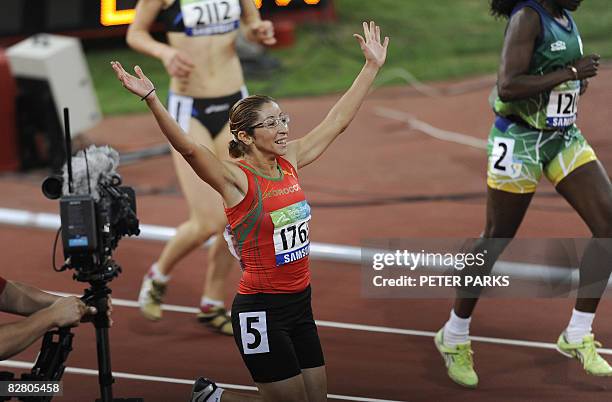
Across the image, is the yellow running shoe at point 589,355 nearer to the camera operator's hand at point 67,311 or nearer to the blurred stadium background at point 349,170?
the blurred stadium background at point 349,170

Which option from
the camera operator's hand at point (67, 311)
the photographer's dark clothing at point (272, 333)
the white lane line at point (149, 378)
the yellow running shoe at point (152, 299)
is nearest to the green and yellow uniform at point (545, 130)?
the white lane line at point (149, 378)

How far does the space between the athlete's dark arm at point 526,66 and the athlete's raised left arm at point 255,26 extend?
5.30ft

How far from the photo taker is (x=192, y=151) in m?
4.58

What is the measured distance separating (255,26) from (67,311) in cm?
269

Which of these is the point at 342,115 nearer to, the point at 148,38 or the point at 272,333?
the point at 272,333

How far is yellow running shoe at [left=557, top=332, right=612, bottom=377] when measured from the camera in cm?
574

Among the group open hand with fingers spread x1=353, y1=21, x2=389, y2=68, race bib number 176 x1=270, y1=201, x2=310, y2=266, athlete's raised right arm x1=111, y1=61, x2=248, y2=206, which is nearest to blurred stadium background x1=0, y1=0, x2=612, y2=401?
race bib number 176 x1=270, y1=201, x2=310, y2=266

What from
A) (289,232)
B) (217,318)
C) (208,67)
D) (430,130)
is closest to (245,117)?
(289,232)

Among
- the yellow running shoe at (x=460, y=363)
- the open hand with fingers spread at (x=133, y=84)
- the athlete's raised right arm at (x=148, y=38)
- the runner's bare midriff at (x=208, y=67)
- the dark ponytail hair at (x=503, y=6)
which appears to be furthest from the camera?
the runner's bare midriff at (x=208, y=67)

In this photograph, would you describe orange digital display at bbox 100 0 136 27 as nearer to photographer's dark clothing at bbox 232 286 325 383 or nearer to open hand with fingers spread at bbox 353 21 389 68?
open hand with fingers spread at bbox 353 21 389 68

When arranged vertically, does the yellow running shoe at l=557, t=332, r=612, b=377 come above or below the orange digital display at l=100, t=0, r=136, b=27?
below

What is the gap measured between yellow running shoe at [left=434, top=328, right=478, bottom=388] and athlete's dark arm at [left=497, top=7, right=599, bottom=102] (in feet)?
4.83

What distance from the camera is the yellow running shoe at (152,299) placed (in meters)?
6.71

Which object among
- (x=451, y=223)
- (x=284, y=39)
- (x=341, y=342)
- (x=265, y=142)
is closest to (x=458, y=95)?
(x=284, y=39)
